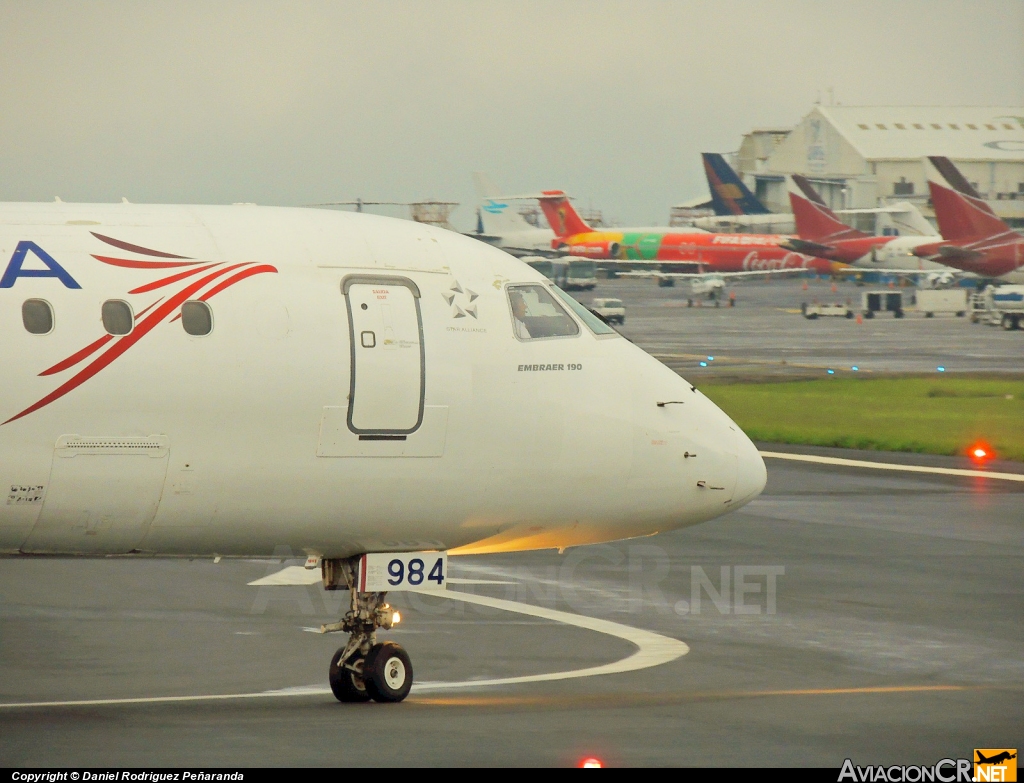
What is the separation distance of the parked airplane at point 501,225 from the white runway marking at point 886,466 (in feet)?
339

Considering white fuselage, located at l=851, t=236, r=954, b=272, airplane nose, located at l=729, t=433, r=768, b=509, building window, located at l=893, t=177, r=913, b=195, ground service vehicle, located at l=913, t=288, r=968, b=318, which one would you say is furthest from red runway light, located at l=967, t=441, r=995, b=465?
building window, located at l=893, t=177, r=913, b=195

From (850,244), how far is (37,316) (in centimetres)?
10983

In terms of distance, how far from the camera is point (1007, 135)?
12900 cm

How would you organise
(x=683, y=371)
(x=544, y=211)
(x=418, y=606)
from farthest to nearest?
(x=544, y=211) < (x=683, y=371) < (x=418, y=606)

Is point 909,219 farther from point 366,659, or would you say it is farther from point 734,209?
point 366,659

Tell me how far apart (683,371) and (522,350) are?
44.8 m

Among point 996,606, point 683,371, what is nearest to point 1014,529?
point 996,606

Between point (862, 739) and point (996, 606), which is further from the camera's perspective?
point (996, 606)

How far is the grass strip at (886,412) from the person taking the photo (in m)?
39.7

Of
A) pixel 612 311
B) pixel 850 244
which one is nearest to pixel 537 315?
pixel 612 311

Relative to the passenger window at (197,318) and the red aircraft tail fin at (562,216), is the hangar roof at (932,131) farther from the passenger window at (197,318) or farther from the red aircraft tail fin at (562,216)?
the passenger window at (197,318)

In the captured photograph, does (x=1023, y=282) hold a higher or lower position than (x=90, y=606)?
higher

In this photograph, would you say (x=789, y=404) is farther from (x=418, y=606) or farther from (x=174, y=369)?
(x=174, y=369)

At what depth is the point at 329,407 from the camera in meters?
12.6
